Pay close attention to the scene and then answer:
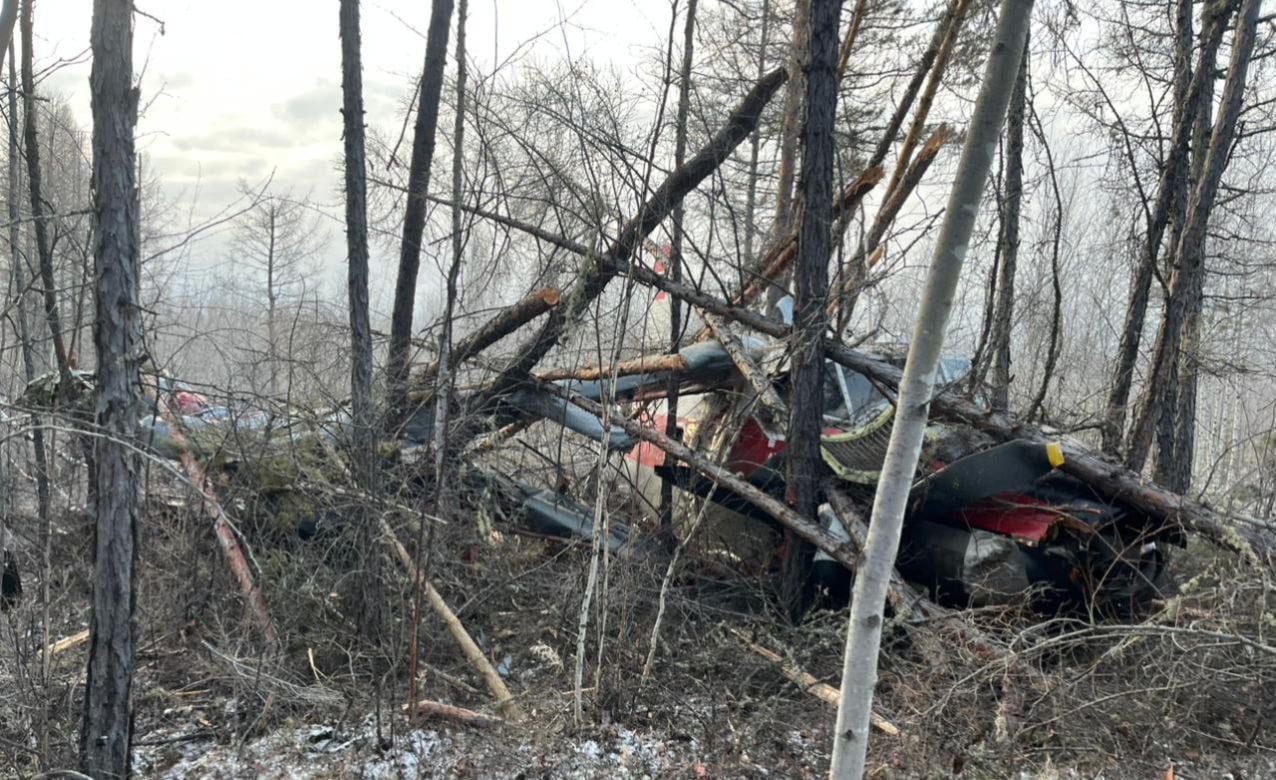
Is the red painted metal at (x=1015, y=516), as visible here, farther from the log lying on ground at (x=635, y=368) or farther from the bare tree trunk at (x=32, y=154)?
the bare tree trunk at (x=32, y=154)

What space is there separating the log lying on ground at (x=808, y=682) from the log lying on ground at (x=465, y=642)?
1552 mm

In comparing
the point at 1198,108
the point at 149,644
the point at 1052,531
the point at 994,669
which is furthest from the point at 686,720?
the point at 1198,108

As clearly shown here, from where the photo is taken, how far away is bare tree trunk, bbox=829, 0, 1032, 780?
2.23 metres

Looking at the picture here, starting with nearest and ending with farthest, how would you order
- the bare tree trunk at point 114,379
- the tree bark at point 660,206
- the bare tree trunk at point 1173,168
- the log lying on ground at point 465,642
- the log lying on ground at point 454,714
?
1. the bare tree trunk at point 114,379
2. the log lying on ground at point 454,714
3. the log lying on ground at point 465,642
4. the tree bark at point 660,206
5. the bare tree trunk at point 1173,168

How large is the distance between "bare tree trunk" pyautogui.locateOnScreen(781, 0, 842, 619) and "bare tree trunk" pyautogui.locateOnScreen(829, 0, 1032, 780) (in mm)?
2982

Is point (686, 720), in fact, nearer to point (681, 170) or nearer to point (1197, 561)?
point (681, 170)

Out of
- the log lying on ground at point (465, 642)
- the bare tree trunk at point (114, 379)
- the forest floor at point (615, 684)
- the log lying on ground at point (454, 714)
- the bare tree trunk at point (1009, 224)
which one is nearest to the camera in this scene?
the bare tree trunk at point (114, 379)

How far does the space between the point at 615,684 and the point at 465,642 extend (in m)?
1.02

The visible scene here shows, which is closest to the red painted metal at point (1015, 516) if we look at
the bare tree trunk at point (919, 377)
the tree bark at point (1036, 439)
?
the tree bark at point (1036, 439)

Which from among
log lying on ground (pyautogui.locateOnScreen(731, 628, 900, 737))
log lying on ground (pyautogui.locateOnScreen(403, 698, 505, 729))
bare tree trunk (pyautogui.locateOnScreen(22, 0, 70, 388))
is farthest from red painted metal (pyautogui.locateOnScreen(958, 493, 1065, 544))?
bare tree trunk (pyautogui.locateOnScreen(22, 0, 70, 388))

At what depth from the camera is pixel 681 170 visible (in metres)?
6.01

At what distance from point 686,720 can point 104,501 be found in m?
3.15

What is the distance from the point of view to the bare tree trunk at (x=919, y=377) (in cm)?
223

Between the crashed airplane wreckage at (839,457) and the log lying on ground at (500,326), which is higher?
the log lying on ground at (500,326)
